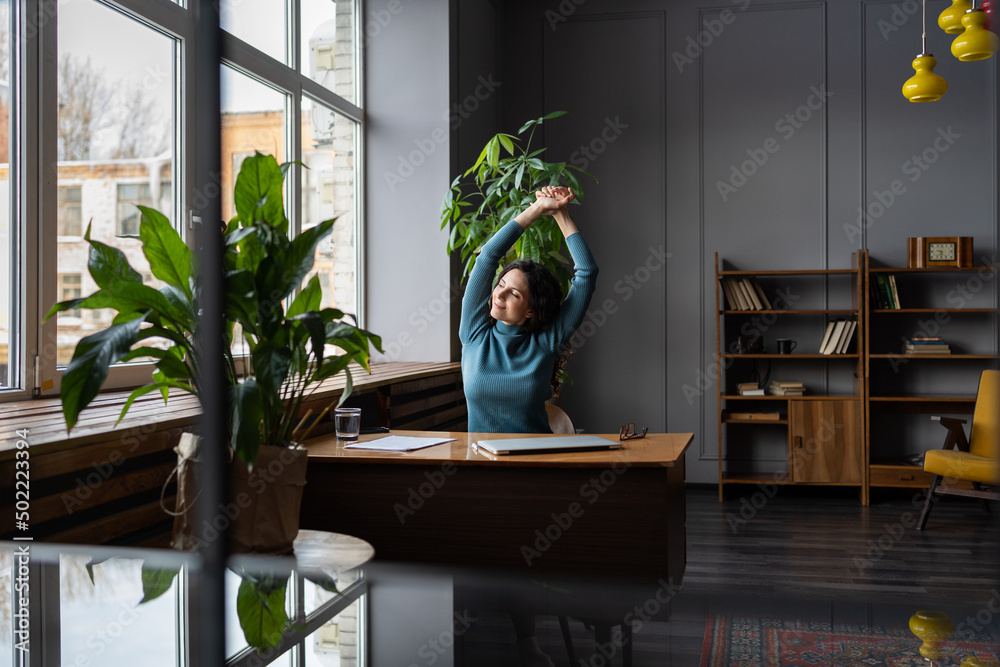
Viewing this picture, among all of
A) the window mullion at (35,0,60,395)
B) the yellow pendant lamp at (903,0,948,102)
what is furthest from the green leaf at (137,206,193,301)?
the yellow pendant lamp at (903,0,948,102)

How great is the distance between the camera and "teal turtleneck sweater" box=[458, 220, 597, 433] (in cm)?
242

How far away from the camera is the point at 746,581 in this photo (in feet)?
9.93

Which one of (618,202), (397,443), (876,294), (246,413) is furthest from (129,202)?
(876,294)

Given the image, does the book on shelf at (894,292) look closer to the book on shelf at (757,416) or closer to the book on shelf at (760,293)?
the book on shelf at (760,293)

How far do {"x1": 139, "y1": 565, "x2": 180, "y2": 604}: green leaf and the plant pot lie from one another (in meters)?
0.40

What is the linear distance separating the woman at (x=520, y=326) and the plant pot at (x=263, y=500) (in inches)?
50.7

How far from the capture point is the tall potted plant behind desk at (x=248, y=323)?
0.88m

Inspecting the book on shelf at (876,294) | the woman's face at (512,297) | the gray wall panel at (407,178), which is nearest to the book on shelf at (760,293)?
the book on shelf at (876,294)

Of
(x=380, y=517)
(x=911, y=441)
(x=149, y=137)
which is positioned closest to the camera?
(x=380, y=517)

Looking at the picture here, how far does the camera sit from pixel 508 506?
1.85m

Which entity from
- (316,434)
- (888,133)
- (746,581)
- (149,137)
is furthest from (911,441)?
(149,137)

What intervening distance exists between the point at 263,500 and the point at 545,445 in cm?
99

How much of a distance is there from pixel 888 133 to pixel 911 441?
1.83 metres

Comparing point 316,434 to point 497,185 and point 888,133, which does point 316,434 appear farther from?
point 888,133
